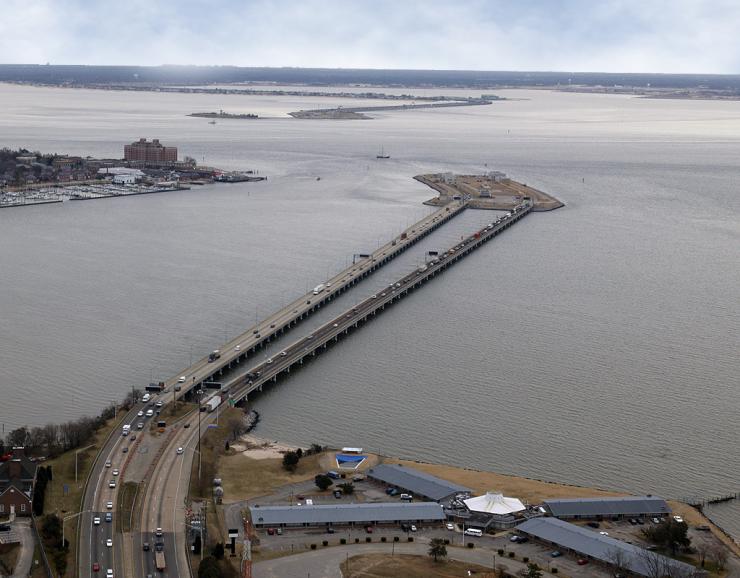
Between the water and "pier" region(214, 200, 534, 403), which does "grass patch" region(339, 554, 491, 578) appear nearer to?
the water

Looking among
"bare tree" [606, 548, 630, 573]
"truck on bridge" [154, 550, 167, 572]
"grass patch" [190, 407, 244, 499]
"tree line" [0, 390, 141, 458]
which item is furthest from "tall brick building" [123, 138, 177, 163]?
"bare tree" [606, 548, 630, 573]

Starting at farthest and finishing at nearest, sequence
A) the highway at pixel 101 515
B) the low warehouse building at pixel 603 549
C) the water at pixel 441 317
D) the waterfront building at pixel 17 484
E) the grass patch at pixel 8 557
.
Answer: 1. the water at pixel 441 317
2. the waterfront building at pixel 17 484
3. the low warehouse building at pixel 603 549
4. the highway at pixel 101 515
5. the grass patch at pixel 8 557

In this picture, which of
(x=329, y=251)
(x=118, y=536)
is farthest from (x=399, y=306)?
(x=118, y=536)

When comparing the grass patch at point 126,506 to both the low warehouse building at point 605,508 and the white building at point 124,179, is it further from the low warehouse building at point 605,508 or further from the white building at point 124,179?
the white building at point 124,179

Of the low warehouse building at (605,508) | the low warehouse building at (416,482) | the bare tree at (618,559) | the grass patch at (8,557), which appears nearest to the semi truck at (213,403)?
the low warehouse building at (416,482)

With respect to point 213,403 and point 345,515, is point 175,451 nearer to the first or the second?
point 213,403

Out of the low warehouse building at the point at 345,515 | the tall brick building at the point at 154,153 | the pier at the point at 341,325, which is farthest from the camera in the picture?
the tall brick building at the point at 154,153
